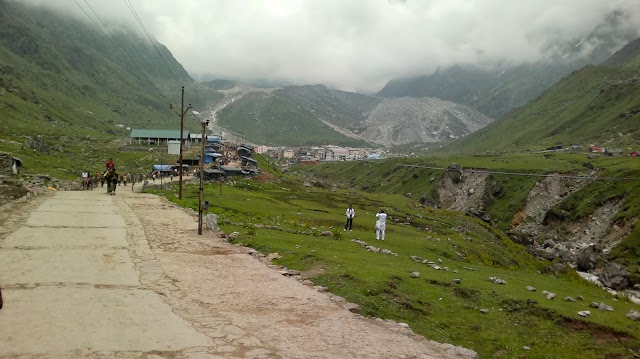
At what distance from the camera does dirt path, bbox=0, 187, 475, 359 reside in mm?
11500

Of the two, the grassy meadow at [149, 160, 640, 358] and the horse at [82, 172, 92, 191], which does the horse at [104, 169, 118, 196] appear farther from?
the grassy meadow at [149, 160, 640, 358]

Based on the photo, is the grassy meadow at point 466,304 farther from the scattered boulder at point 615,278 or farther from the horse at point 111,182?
the scattered boulder at point 615,278

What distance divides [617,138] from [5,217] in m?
225

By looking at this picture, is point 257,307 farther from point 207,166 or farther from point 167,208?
point 207,166

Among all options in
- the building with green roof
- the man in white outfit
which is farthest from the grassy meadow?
the building with green roof

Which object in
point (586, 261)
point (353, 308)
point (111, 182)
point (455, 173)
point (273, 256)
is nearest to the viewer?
point (353, 308)

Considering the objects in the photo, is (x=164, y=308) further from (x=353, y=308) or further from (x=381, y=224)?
(x=381, y=224)

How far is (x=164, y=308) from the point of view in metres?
14.5

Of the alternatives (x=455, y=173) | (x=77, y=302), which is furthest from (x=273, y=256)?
(x=455, y=173)

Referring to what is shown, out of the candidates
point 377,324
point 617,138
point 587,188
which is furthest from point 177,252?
point 617,138

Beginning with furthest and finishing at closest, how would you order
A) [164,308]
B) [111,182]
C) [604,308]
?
[111,182]
[604,308]
[164,308]

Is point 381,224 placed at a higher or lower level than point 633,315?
higher

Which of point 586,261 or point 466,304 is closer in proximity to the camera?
point 466,304

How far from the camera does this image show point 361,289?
19125mm
